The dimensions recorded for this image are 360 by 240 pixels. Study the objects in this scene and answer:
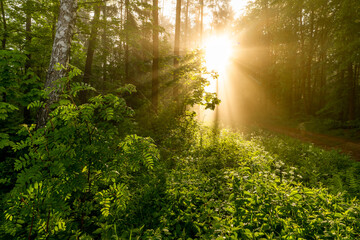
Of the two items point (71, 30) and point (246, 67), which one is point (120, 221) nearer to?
point (71, 30)

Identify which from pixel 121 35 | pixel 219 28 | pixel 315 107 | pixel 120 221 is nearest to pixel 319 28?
pixel 315 107

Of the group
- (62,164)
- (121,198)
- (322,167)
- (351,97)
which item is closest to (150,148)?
(121,198)

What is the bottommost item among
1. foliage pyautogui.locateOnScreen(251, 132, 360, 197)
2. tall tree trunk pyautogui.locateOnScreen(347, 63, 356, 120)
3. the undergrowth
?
foliage pyautogui.locateOnScreen(251, 132, 360, 197)

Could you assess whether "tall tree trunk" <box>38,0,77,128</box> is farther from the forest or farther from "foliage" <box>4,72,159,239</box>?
"foliage" <box>4,72,159,239</box>

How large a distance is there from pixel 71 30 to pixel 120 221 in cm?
475

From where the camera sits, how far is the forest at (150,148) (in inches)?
103

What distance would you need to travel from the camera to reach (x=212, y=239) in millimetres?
2539

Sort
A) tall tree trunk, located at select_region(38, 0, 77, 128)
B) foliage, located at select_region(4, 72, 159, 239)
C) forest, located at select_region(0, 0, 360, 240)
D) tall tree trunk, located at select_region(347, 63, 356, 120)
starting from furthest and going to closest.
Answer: tall tree trunk, located at select_region(347, 63, 356, 120) < tall tree trunk, located at select_region(38, 0, 77, 128) < forest, located at select_region(0, 0, 360, 240) < foliage, located at select_region(4, 72, 159, 239)

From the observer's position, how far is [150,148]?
112 inches

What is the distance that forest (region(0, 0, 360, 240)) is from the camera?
2.61m

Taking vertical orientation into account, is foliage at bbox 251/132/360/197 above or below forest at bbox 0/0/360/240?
below

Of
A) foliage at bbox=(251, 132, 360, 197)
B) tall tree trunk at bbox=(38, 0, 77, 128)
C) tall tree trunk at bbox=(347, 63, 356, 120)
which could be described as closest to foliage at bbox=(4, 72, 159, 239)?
tall tree trunk at bbox=(38, 0, 77, 128)

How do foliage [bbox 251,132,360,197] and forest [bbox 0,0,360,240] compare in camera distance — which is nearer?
forest [bbox 0,0,360,240]

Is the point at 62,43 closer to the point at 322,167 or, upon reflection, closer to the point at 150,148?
the point at 150,148
